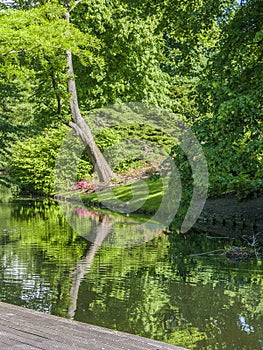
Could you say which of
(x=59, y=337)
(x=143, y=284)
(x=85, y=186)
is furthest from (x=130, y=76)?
(x=59, y=337)

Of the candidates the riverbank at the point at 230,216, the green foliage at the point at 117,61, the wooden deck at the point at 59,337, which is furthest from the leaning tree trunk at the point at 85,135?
the wooden deck at the point at 59,337

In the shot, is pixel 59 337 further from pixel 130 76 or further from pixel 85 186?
pixel 130 76

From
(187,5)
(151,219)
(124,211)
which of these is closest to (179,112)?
(124,211)

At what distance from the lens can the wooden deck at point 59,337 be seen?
4158 millimetres

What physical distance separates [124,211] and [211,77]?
9.75 m

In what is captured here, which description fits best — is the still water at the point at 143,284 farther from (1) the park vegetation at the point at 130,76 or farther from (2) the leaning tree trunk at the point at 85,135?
(2) the leaning tree trunk at the point at 85,135

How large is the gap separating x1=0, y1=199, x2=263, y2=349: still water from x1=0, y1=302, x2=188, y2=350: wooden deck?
4.13ft

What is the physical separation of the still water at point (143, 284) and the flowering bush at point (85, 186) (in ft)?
43.3

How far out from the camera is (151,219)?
1780cm

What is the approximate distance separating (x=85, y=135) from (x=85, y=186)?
2966 mm

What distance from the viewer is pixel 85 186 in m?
27.5

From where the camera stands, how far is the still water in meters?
6.14

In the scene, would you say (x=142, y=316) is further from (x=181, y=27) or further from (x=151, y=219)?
(x=151, y=219)

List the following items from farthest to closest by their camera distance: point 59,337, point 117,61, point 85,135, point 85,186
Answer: point 117,61
point 85,186
point 85,135
point 59,337
